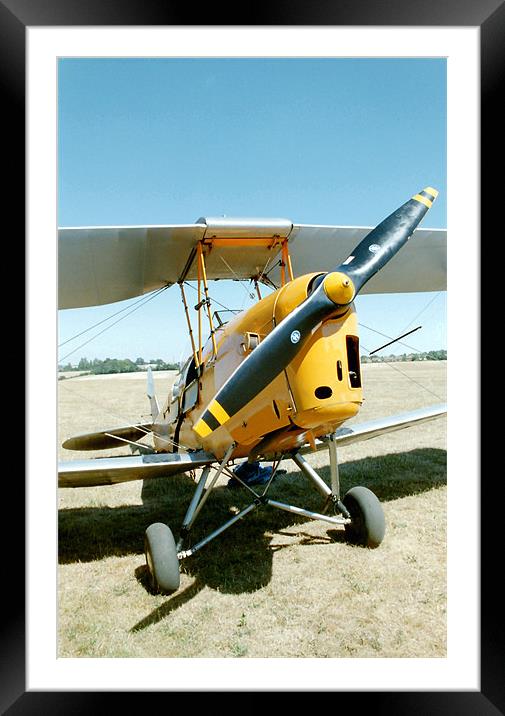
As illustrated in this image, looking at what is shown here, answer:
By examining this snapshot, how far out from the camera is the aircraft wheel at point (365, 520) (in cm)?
331

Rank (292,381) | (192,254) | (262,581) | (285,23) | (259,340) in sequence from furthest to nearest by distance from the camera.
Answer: (192,254)
(262,581)
(259,340)
(292,381)
(285,23)

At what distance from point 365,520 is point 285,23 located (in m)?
3.14

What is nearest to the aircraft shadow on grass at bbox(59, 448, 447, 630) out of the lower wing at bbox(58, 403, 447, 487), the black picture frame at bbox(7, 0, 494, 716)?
the lower wing at bbox(58, 403, 447, 487)

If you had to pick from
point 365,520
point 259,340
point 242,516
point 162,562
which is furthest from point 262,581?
point 259,340

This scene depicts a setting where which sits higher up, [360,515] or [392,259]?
[392,259]

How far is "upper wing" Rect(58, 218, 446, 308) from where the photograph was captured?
318cm

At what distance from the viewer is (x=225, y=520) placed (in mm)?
4207

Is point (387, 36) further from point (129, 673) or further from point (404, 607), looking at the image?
point (129, 673)

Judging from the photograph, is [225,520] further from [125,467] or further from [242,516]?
[125,467]

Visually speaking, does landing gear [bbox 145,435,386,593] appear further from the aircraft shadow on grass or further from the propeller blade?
the propeller blade

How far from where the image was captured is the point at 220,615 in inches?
101

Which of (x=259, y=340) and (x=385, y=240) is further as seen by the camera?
(x=259, y=340)
